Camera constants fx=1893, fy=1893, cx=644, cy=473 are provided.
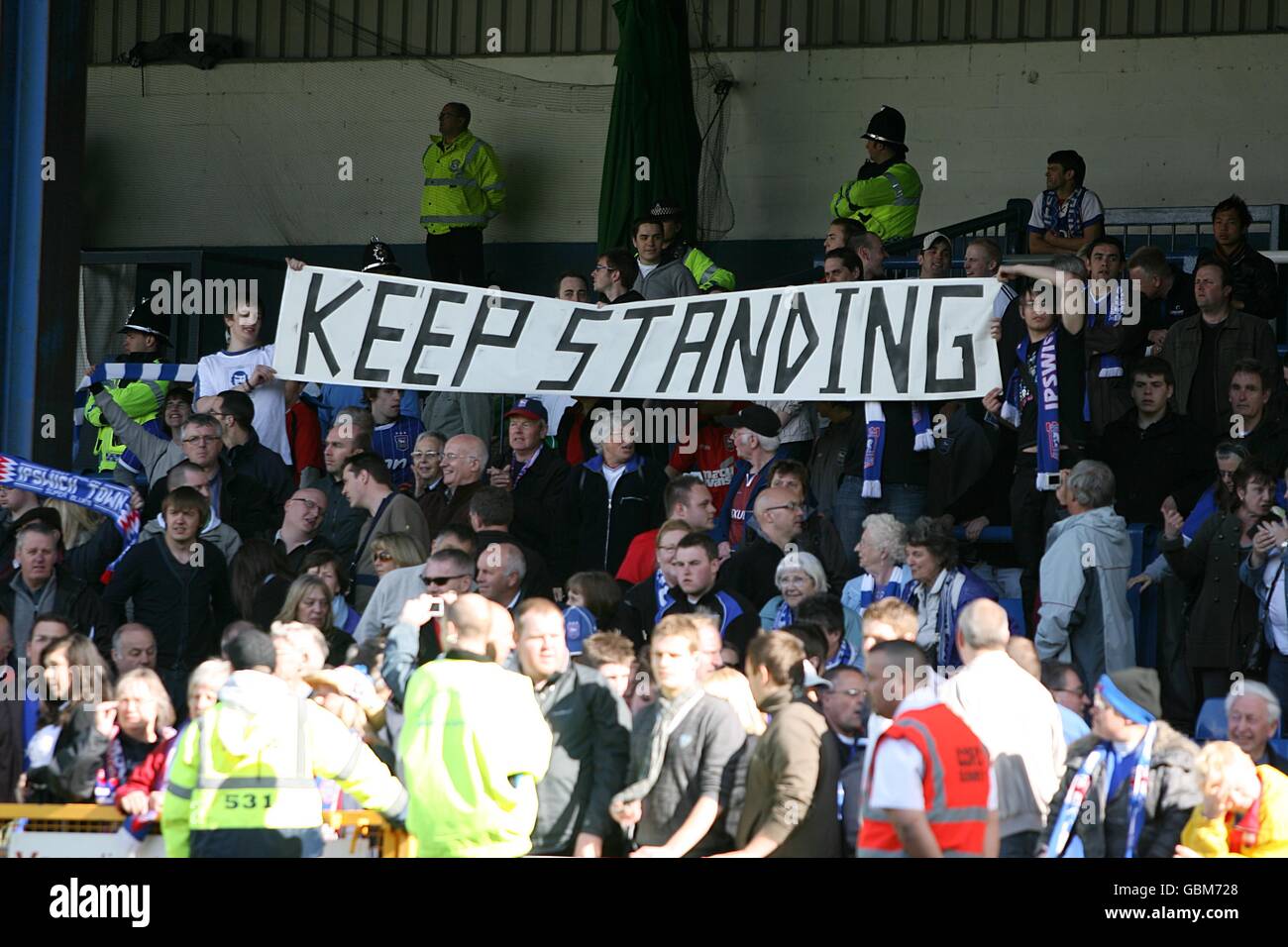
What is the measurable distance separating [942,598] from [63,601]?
4233mm

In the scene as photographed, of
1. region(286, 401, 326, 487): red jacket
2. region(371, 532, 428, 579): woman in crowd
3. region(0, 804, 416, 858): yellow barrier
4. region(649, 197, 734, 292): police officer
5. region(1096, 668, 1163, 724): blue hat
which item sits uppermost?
region(649, 197, 734, 292): police officer

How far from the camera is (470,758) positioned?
673cm

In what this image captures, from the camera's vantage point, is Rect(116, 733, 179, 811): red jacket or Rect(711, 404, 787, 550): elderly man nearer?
Rect(116, 733, 179, 811): red jacket

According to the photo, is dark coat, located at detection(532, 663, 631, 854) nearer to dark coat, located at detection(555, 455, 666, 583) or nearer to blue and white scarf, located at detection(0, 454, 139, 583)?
dark coat, located at detection(555, 455, 666, 583)

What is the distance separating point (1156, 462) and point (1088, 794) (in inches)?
127

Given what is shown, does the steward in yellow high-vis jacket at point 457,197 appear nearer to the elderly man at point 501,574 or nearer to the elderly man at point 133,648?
the elderly man at point 501,574

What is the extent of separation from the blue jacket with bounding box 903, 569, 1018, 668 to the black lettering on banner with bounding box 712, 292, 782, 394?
1.56 meters

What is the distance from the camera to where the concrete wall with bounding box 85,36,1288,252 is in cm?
1484

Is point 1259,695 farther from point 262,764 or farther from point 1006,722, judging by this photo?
point 262,764

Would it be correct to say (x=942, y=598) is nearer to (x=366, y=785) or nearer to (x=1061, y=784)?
(x=1061, y=784)

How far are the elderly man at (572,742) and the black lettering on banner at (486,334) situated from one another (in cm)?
304

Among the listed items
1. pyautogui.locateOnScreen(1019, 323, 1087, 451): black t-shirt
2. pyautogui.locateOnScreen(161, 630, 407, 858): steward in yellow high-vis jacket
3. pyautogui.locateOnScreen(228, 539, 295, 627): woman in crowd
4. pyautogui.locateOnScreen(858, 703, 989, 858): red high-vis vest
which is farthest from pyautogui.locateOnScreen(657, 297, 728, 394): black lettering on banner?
pyautogui.locateOnScreen(858, 703, 989, 858): red high-vis vest

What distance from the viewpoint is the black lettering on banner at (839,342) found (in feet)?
31.7
